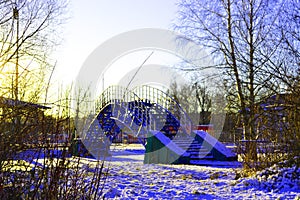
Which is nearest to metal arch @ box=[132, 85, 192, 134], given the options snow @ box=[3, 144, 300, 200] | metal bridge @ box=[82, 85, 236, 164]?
metal bridge @ box=[82, 85, 236, 164]

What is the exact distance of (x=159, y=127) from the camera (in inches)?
638

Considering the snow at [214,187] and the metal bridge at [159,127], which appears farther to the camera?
the metal bridge at [159,127]

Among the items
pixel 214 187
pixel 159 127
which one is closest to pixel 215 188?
pixel 214 187

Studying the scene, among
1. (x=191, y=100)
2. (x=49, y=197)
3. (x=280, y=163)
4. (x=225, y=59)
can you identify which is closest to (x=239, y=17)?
(x=225, y=59)

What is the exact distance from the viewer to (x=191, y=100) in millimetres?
42938

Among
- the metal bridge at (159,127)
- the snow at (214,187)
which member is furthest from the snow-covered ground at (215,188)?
the metal bridge at (159,127)

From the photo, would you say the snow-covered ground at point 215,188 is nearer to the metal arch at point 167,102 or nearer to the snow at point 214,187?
the snow at point 214,187

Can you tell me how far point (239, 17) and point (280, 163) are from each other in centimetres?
676

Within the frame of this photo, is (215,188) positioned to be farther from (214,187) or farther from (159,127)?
(159,127)

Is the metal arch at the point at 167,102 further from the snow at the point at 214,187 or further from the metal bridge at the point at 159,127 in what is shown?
the snow at the point at 214,187

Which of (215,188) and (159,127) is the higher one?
(159,127)

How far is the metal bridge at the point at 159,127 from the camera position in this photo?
12836 millimetres

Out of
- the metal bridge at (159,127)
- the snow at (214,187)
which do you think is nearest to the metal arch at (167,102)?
the metal bridge at (159,127)

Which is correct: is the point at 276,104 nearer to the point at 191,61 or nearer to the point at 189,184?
the point at 189,184
